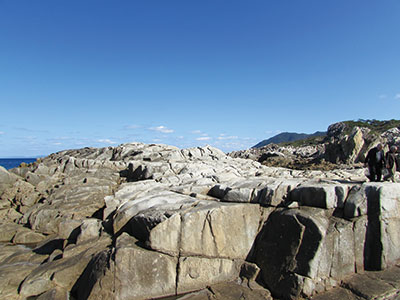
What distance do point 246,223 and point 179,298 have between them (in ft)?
16.1

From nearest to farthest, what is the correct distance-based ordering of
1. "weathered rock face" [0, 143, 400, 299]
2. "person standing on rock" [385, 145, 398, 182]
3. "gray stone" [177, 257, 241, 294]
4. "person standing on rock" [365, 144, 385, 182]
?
"weathered rock face" [0, 143, 400, 299] → "gray stone" [177, 257, 241, 294] → "person standing on rock" [385, 145, 398, 182] → "person standing on rock" [365, 144, 385, 182]

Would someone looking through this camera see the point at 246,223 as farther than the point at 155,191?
No

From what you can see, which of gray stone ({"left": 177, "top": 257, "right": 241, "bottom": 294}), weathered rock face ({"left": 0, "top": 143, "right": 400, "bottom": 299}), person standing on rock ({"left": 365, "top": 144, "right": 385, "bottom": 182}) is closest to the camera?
weathered rock face ({"left": 0, "top": 143, "right": 400, "bottom": 299})

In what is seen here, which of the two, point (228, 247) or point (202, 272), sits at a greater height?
point (228, 247)

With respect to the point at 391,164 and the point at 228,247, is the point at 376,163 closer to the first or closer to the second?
the point at 391,164

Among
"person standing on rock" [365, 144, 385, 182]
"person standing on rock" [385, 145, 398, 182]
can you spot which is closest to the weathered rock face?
"person standing on rock" [385, 145, 398, 182]

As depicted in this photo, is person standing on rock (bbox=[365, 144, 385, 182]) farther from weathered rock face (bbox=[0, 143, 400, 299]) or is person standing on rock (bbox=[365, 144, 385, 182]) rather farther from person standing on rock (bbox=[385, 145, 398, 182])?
weathered rock face (bbox=[0, 143, 400, 299])

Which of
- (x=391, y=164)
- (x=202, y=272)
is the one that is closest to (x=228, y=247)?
(x=202, y=272)

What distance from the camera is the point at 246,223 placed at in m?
13.1

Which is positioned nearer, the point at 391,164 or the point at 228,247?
the point at 228,247

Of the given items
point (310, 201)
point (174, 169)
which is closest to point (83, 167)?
point (174, 169)

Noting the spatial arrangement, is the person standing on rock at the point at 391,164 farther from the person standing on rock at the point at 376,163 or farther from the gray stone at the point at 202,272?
the gray stone at the point at 202,272

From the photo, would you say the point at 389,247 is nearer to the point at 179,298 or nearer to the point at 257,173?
the point at 179,298

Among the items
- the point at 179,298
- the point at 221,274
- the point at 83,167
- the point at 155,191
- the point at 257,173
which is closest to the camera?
the point at 179,298
